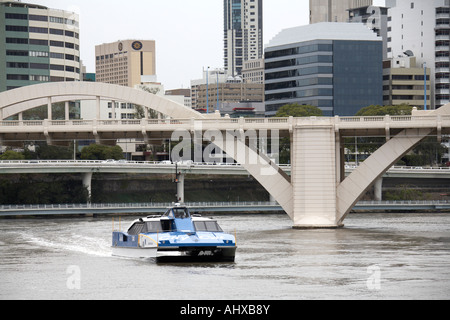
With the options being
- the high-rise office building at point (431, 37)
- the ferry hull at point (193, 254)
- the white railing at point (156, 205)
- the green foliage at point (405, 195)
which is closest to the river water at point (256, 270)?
the ferry hull at point (193, 254)

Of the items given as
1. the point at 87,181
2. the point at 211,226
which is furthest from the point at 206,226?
the point at 87,181

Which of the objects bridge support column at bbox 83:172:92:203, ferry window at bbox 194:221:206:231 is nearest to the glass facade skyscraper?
bridge support column at bbox 83:172:92:203

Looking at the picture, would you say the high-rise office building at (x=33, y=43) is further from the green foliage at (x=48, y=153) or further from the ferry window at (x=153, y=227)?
the ferry window at (x=153, y=227)

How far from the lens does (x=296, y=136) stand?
74.8 metres

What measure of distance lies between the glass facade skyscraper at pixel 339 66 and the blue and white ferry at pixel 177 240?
13036cm

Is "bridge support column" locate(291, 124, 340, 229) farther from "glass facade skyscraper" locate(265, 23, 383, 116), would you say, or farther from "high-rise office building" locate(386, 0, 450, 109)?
"high-rise office building" locate(386, 0, 450, 109)

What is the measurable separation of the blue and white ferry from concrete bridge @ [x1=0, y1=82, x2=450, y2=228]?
2466 cm

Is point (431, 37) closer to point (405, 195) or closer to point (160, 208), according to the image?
point (405, 195)

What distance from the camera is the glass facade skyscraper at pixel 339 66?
178 m

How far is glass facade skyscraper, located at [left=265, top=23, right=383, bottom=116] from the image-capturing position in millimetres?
178250
